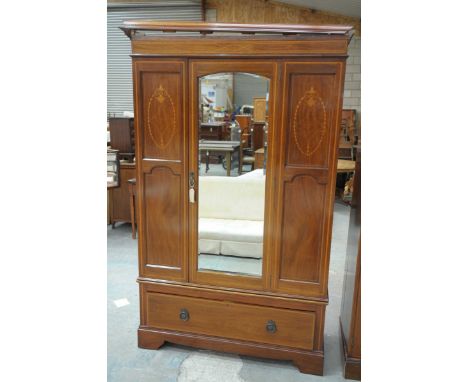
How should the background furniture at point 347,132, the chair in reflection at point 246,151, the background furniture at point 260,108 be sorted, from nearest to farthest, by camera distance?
the background furniture at point 260,108 < the chair in reflection at point 246,151 < the background furniture at point 347,132

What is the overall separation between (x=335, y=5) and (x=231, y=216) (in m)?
4.42

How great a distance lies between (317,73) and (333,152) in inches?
15.3

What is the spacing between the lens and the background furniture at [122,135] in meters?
4.09

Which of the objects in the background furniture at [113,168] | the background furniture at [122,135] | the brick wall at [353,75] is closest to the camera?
the background furniture at [113,168]

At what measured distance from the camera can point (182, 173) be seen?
1913mm

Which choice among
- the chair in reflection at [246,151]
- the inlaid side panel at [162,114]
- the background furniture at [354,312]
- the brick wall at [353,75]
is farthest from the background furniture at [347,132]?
the inlaid side panel at [162,114]

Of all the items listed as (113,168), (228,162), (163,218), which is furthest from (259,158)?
(113,168)

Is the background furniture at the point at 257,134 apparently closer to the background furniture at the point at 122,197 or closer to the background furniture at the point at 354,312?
the background furniture at the point at 354,312

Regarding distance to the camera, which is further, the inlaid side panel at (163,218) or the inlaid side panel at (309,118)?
the inlaid side panel at (163,218)

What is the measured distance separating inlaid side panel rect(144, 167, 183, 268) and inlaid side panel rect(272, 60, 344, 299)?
57 centimetres

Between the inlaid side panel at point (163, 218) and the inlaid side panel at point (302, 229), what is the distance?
60cm

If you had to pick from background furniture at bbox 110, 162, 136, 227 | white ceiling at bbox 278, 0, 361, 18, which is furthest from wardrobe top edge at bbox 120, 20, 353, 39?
white ceiling at bbox 278, 0, 361, 18

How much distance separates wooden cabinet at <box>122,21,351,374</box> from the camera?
5.56 feet

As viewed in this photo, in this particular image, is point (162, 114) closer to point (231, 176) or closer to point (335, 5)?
point (231, 176)
